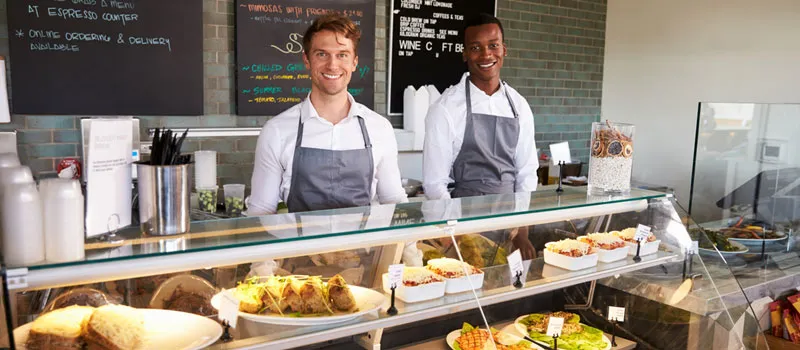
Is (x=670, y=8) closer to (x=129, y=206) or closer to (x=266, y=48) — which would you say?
(x=266, y=48)

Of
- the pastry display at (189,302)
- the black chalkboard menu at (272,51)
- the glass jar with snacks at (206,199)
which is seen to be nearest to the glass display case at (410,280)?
the pastry display at (189,302)

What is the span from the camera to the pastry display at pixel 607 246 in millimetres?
2518

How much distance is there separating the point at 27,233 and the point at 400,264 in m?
0.97

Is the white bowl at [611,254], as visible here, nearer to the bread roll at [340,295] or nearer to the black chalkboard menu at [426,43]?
the bread roll at [340,295]

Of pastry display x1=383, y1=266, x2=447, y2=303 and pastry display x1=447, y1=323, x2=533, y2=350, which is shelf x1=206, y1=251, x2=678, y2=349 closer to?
pastry display x1=383, y1=266, x2=447, y2=303

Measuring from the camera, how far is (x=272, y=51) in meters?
4.87

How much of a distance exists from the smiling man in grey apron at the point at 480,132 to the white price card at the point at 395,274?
4.20 ft

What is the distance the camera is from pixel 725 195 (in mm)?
4035

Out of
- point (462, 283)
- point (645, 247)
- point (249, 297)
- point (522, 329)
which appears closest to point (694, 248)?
point (645, 247)

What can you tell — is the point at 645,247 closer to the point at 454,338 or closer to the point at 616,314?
the point at 616,314

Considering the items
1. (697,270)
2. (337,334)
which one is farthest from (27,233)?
(697,270)

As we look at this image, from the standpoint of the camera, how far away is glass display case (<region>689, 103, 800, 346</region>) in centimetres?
361

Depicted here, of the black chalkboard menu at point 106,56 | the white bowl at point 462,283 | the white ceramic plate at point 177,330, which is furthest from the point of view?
the black chalkboard menu at point 106,56

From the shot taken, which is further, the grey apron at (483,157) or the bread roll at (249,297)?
the grey apron at (483,157)
